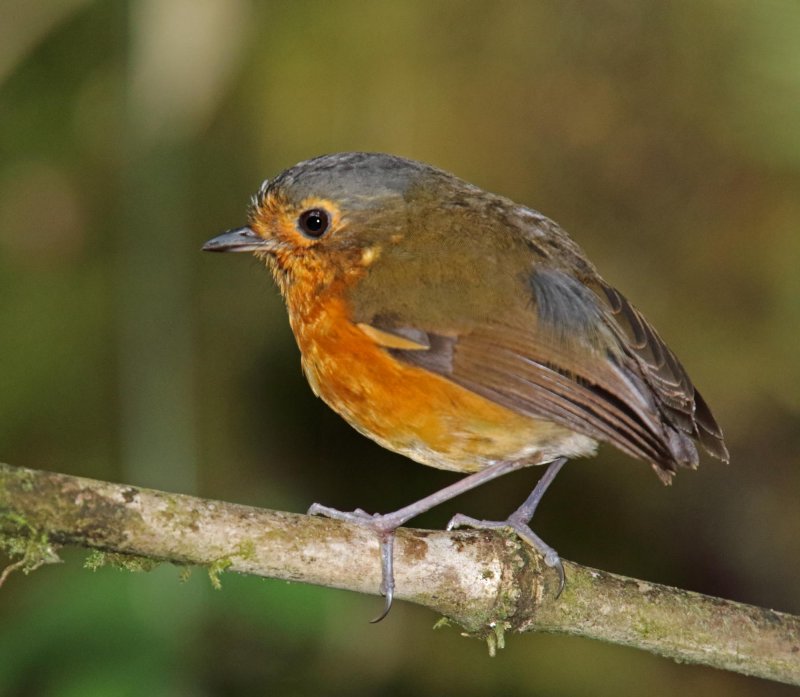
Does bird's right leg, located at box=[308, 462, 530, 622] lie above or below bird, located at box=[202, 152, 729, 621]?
below

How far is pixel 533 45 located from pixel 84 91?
6.23 ft

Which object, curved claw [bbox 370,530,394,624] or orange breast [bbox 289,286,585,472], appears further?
orange breast [bbox 289,286,585,472]

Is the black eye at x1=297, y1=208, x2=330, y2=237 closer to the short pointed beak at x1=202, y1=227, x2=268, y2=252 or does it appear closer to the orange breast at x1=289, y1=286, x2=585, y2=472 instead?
the short pointed beak at x1=202, y1=227, x2=268, y2=252

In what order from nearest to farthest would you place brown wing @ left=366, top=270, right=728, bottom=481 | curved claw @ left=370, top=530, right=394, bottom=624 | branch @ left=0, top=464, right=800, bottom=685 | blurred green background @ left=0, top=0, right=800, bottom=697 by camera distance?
branch @ left=0, top=464, right=800, bottom=685, curved claw @ left=370, top=530, right=394, bottom=624, brown wing @ left=366, top=270, right=728, bottom=481, blurred green background @ left=0, top=0, right=800, bottom=697

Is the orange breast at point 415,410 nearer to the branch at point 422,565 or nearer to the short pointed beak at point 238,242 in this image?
the branch at point 422,565

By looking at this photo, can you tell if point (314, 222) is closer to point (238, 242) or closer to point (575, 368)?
point (238, 242)

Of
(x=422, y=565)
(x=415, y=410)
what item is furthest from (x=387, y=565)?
(x=415, y=410)

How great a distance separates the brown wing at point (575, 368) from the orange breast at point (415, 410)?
52 millimetres

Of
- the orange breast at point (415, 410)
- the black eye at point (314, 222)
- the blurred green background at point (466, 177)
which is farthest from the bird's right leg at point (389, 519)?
the blurred green background at point (466, 177)

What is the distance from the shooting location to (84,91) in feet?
17.5

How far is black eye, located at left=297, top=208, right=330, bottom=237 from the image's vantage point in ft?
12.6

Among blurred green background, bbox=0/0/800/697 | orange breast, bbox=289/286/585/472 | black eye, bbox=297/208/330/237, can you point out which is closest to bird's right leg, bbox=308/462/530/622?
orange breast, bbox=289/286/585/472

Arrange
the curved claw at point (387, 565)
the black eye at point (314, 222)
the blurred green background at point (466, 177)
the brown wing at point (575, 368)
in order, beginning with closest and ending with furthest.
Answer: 1. the curved claw at point (387, 565)
2. the brown wing at point (575, 368)
3. the black eye at point (314, 222)
4. the blurred green background at point (466, 177)

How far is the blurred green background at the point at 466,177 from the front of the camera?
5.13 meters
